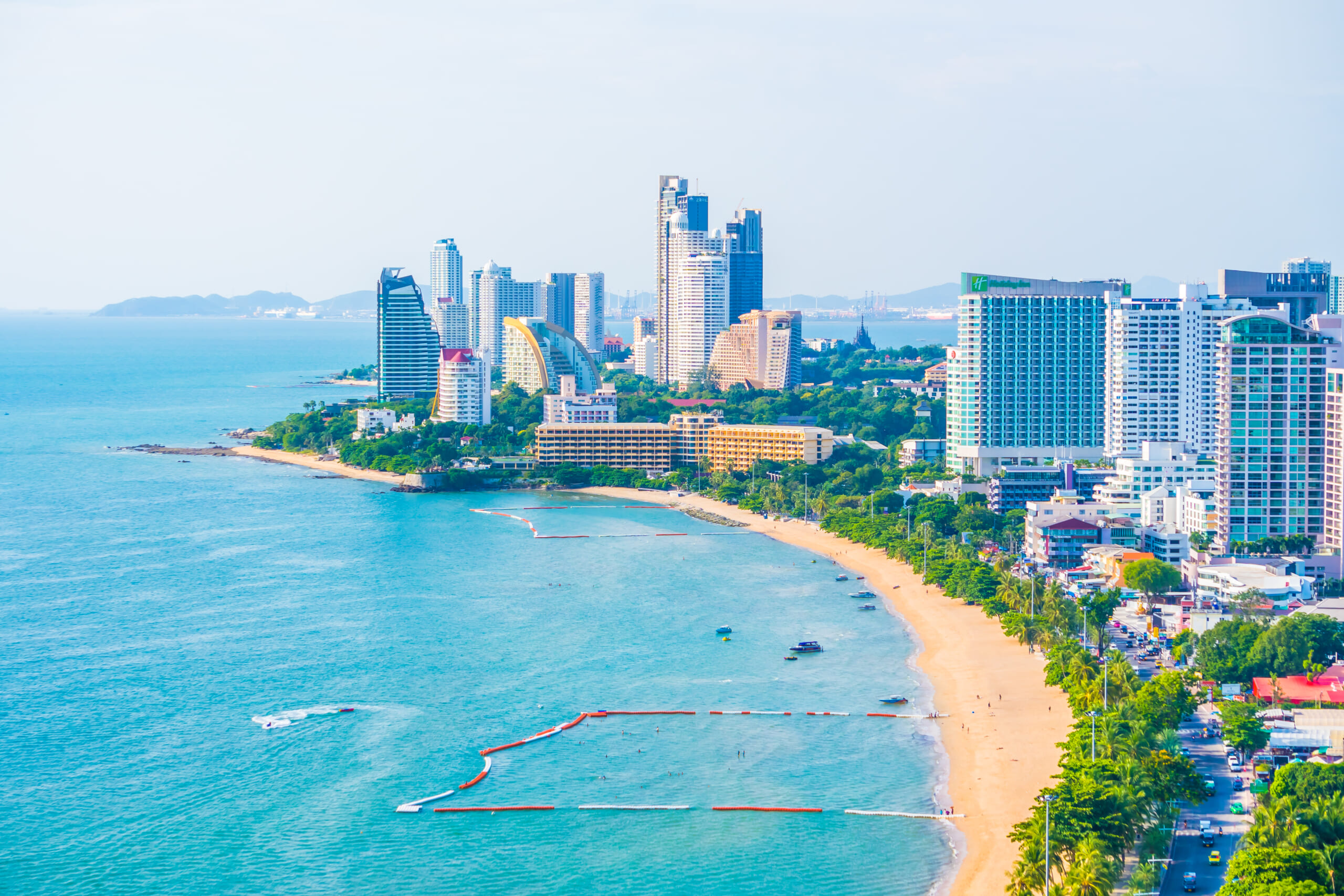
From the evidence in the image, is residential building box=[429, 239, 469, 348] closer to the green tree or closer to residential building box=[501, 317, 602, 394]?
residential building box=[501, 317, 602, 394]

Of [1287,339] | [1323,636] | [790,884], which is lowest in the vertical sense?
[790,884]

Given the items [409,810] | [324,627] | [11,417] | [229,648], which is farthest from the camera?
[11,417]

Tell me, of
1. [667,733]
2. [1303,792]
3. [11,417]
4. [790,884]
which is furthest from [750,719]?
[11,417]

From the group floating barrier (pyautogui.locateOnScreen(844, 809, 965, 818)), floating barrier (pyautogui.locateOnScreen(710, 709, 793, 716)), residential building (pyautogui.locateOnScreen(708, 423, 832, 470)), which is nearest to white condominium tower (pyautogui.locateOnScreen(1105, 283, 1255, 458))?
residential building (pyautogui.locateOnScreen(708, 423, 832, 470))

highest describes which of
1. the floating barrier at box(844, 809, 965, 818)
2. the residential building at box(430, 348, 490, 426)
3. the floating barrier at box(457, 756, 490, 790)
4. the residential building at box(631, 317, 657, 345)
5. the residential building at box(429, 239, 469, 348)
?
the residential building at box(429, 239, 469, 348)

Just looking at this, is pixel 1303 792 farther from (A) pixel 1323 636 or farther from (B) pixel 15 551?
(B) pixel 15 551

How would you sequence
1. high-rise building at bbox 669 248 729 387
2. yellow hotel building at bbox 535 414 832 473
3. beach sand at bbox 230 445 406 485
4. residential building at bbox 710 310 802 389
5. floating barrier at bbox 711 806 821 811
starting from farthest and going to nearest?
high-rise building at bbox 669 248 729 387 < residential building at bbox 710 310 802 389 < beach sand at bbox 230 445 406 485 < yellow hotel building at bbox 535 414 832 473 < floating barrier at bbox 711 806 821 811

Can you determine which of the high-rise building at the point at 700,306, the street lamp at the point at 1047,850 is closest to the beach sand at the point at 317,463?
the high-rise building at the point at 700,306
